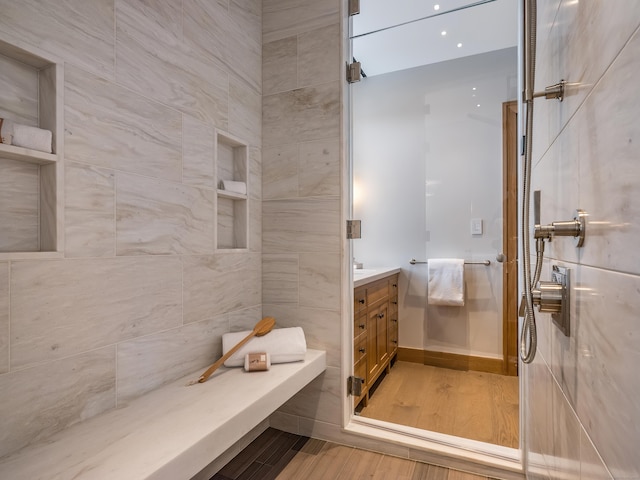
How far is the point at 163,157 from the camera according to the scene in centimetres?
138

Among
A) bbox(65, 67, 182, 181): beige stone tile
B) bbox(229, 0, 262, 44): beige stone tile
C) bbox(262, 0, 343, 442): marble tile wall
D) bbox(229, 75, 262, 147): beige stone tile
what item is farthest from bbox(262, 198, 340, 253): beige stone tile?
bbox(229, 0, 262, 44): beige stone tile

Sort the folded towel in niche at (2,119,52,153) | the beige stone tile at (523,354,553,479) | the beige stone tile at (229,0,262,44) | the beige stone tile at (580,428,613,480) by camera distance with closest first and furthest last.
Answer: the beige stone tile at (580,428,613,480), the folded towel in niche at (2,119,52,153), the beige stone tile at (523,354,553,479), the beige stone tile at (229,0,262,44)

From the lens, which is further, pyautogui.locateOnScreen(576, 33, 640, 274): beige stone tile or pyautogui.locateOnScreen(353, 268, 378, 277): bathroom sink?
pyautogui.locateOnScreen(353, 268, 378, 277): bathroom sink

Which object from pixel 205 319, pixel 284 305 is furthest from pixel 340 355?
pixel 205 319

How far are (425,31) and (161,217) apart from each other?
161 centimetres

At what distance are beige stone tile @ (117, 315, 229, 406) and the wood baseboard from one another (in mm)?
997

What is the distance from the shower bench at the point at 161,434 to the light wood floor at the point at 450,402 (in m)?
0.70

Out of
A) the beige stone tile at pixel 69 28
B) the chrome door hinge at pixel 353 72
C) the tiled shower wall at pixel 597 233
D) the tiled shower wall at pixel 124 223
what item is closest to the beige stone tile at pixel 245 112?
the tiled shower wall at pixel 124 223

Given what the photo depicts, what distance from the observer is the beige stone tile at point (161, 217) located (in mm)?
1231

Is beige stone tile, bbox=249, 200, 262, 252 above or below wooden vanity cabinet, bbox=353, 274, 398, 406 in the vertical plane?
above

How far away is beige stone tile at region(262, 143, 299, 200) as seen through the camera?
1.91 meters

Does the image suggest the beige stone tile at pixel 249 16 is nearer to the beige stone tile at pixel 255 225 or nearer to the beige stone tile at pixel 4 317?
the beige stone tile at pixel 255 225

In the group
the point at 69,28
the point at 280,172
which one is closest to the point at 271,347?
the point at 280,172

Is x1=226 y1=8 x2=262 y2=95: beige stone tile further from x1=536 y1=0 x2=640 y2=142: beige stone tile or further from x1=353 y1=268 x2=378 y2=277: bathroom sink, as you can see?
x1=536 y1=0 x2=640 y2=142: beige stone tile
